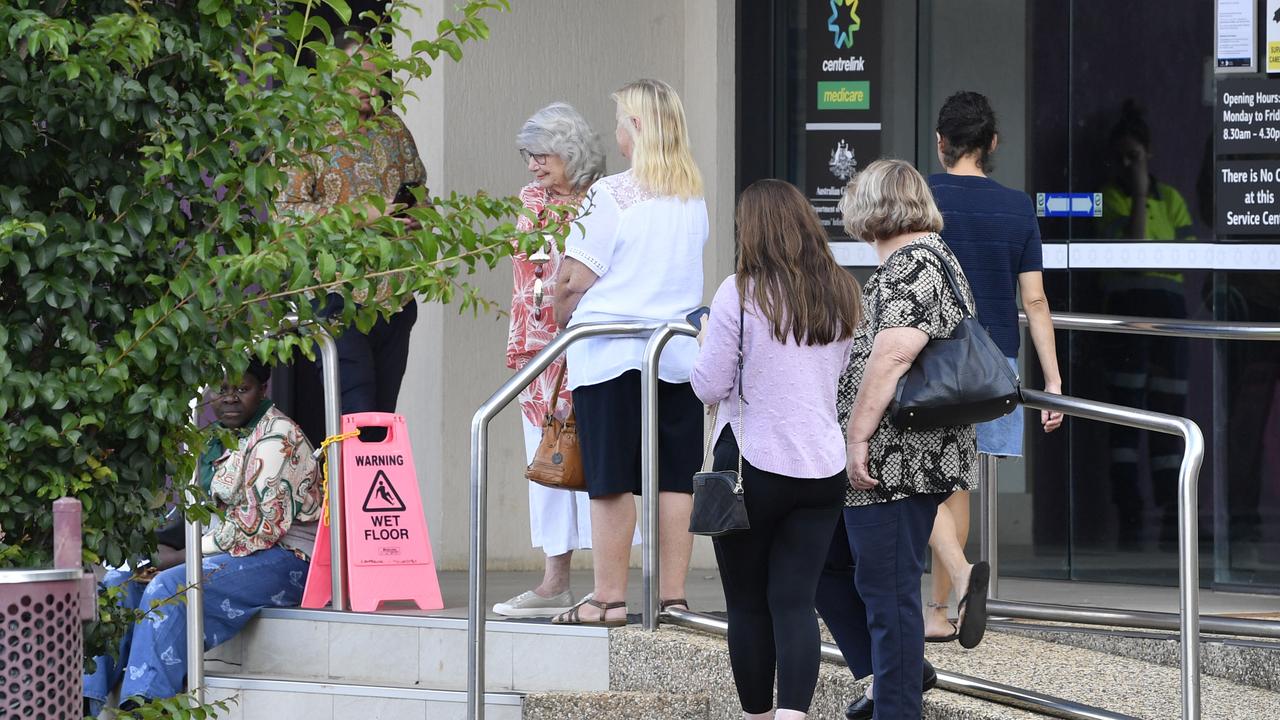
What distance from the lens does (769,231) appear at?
4.40 m

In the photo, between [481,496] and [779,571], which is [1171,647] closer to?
[779,571]

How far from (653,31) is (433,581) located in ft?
10.5

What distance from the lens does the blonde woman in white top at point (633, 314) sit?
5453mm

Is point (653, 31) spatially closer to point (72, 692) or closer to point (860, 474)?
point (860, 474)

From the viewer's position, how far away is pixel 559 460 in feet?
18.3

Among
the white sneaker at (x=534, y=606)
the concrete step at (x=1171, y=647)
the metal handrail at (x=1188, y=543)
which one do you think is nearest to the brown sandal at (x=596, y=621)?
the white sneaker at (x=534, y=606)

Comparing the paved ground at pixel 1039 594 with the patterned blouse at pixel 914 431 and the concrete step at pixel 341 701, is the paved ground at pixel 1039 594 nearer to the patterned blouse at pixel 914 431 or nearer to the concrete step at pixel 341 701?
the concrete step at pixel 341 701

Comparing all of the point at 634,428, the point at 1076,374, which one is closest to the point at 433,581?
the point at 634,428

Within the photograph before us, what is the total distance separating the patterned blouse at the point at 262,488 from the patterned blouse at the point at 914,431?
2.47m

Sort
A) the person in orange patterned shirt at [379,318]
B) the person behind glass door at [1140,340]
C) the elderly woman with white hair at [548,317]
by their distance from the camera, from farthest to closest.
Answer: the person behind glass door at [1140,340] < the person in orange patterned shirt at [379,318] < the elderly woman with white hair at [548,317]

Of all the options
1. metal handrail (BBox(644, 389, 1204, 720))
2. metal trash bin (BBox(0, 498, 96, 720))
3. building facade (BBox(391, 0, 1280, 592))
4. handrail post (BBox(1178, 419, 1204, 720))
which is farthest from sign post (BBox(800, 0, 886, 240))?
metal trash bin (BBox(0, 498, 96, 720))

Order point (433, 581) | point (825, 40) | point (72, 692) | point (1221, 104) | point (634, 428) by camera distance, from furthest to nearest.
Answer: point (825, 40) < point (1221, 104) < point (433, 581) < point (634, 428) < point (72, 692)

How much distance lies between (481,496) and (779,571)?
120cm

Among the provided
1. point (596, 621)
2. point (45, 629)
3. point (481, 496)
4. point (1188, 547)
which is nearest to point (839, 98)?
point (596, 621)
